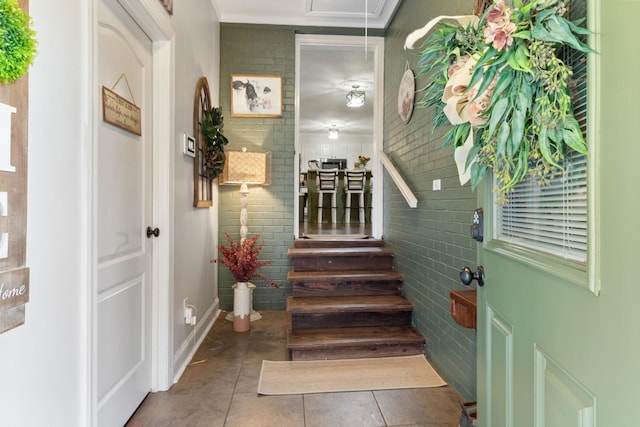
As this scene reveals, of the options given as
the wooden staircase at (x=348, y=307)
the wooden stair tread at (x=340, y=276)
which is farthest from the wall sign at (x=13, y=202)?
the wooden stair tread at (x=340, y=276)

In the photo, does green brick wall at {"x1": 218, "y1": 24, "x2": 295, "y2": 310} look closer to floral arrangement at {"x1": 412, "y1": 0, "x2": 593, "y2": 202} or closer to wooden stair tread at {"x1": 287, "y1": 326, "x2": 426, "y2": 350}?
wooden stair tread at {"x1": 287, "y1": 326, "x2": 426, "y2": 350}

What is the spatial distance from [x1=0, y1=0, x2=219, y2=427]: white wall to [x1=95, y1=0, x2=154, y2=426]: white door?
224 mm

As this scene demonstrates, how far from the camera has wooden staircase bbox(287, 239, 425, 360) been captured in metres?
2.53

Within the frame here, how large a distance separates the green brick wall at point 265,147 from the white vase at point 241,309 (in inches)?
21.3

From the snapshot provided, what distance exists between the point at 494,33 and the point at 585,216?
1.35 ft

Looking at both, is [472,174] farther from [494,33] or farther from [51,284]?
[51,284]

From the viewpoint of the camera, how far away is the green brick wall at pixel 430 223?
6.46 ft

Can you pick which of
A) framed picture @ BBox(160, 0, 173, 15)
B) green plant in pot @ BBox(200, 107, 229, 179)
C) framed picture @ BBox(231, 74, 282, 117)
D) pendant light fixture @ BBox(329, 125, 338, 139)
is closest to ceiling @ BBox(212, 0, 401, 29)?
framed picture @ BBox(231, 74, 282, 117)

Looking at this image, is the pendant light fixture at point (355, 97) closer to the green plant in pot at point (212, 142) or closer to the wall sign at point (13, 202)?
the green plant in pot at point (212, 142)

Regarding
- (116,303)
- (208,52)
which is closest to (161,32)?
(208,52)

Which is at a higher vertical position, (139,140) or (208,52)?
(208,52)

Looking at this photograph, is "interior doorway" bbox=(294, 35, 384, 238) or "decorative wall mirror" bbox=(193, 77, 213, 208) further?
"interior doorway" bbox=(294, 35, 384, 238)

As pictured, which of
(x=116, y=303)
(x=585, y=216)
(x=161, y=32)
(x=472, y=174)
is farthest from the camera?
(x=161, y=32)

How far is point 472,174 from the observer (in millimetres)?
868
